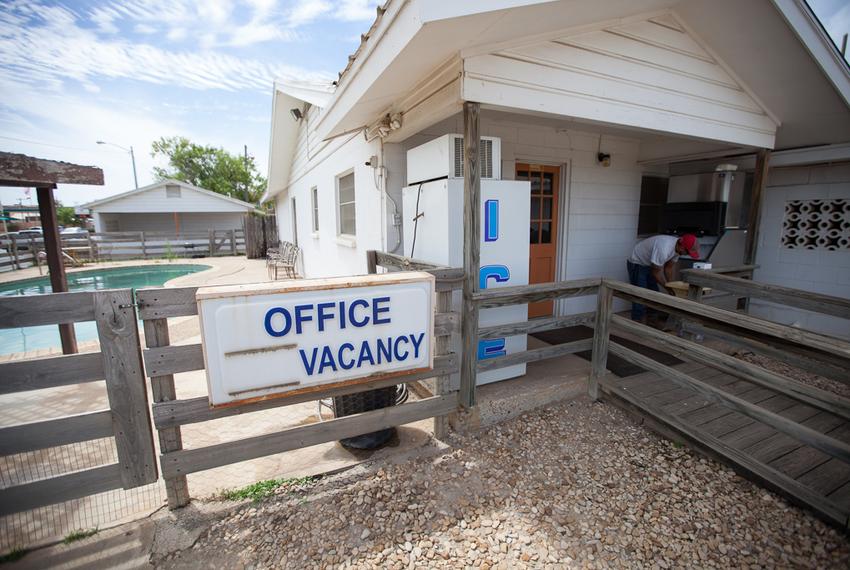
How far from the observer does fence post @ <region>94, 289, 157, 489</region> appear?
193cm

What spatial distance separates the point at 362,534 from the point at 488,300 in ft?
5.41

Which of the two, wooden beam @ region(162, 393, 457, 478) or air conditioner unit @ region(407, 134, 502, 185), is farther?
air conditioner unit @ region(407, 134, 502, 185)

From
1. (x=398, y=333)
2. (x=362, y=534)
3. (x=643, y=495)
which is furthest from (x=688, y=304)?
(x=362, y=534)

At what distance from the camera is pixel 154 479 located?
210 centimetres

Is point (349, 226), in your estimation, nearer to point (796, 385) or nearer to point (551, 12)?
point (551, 12)

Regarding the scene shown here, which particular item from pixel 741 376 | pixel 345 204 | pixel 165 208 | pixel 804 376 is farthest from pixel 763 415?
pixel 165 208

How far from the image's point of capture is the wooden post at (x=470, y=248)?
262cm

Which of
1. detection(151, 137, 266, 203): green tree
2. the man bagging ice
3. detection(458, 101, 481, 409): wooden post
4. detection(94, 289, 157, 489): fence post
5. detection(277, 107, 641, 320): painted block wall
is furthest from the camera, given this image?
detection(151, 137, 266, 203): green tree

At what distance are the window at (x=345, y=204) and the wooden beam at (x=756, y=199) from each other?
5.24 metres

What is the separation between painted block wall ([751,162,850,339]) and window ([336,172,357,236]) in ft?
19.5

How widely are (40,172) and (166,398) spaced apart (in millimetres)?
2027

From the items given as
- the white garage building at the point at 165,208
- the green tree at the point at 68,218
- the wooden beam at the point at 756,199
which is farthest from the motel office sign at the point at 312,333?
the green tree at the point at 68,218

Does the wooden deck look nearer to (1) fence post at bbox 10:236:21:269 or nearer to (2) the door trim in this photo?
(2) the door trim

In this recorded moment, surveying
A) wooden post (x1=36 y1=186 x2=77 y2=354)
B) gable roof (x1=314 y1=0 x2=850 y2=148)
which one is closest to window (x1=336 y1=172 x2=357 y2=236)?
gable roof (x1=314 y1=0 x2=850 y2=148)
